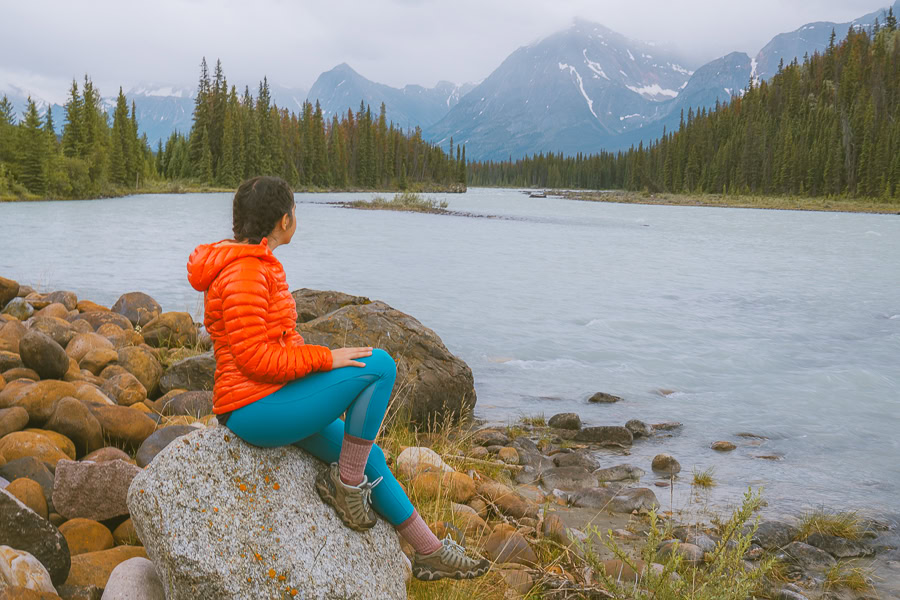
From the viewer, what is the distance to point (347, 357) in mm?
3061

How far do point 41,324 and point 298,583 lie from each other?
661 centimetres

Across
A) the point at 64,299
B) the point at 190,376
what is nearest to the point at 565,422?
the point at 190,376

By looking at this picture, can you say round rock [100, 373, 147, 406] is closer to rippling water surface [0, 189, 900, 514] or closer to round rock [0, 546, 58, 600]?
round rock [0, 546, 58, 600]

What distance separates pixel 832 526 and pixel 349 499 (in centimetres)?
464

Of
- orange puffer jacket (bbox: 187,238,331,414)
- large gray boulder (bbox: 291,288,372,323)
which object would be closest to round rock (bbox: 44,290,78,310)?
large gray boulder (bbox: 291,288,372,323)

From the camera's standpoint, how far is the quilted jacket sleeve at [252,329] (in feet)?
9.51

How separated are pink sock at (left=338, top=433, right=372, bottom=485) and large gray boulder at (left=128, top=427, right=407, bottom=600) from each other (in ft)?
0.61

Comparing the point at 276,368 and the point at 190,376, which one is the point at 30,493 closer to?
the point at 276,368

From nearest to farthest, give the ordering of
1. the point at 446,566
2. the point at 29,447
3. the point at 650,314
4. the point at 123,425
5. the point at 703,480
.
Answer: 1. the point at 446,566
2. the point at 29,447
3. the point at 123,425
4. the point at 703,480
5. the point at 650,314

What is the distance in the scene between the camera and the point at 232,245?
2.99 metres

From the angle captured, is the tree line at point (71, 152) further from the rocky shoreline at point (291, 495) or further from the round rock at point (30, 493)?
the round rock at point (30, 493)

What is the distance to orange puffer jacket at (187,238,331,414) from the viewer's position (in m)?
2.90

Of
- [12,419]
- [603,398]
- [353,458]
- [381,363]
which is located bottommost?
[603,398]

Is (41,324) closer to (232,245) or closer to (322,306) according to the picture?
(322,306)
